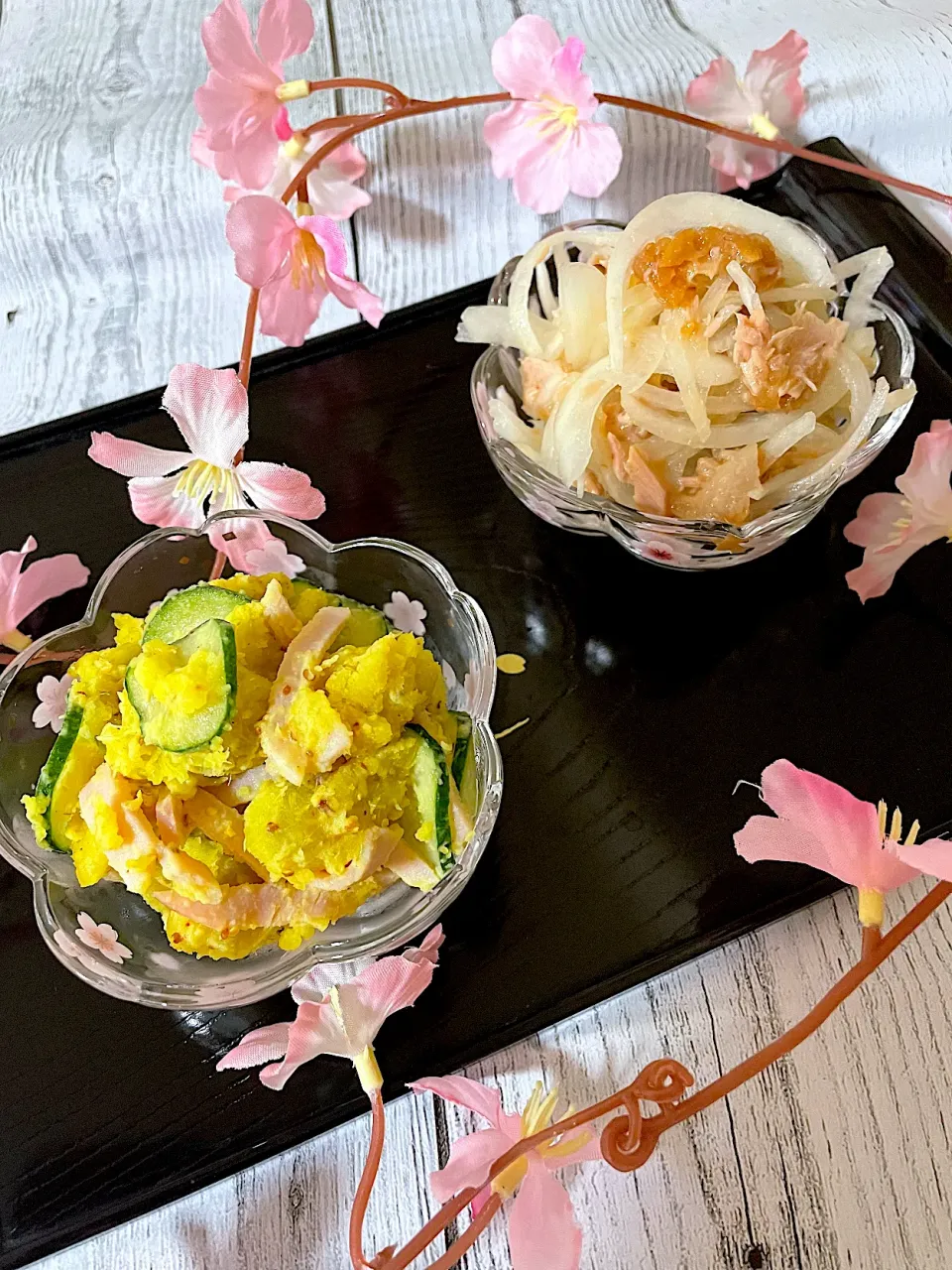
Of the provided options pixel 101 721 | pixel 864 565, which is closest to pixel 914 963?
pixel 864 565

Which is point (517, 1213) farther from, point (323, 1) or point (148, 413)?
point (323, 1)

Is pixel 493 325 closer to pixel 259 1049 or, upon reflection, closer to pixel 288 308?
pixel 288 308

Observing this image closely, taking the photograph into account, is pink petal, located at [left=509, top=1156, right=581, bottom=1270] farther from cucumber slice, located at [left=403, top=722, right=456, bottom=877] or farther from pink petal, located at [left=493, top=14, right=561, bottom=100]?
pink petal, located at [left=493, top=14, right=561, bottom=100]

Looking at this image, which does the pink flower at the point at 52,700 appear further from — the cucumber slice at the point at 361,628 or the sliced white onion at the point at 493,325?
the sliced white onion at the point at 493,325

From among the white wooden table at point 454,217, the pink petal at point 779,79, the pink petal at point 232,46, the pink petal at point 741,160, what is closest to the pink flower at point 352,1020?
the white wooden table at point 454,217

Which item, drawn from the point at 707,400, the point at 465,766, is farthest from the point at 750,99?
the point at 465,766
